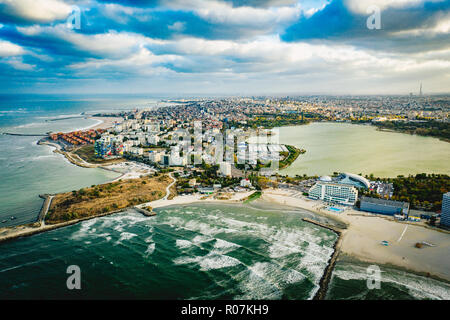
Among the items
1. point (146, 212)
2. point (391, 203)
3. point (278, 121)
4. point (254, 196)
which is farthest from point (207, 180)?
point (278, 121)

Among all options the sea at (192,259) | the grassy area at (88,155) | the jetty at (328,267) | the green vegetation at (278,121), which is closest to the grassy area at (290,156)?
the sea at (192,259)

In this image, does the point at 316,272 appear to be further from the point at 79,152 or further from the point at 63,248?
the point at 79,152

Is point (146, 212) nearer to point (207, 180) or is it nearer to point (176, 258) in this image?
point (176, 258)

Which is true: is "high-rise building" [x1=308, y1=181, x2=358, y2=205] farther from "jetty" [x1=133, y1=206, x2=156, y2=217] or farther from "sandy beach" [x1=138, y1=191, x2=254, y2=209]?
"jetty" [x1=133, y1=206, x2=156, y2=217]

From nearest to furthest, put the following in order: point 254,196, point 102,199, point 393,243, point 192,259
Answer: point 192,259
point 393,243
point 102,199
point 254,196

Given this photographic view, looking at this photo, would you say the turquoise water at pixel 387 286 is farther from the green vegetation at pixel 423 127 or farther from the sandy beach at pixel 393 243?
the green vegetation at pixel 423 127

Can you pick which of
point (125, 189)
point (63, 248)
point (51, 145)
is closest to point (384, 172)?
point (125, 189)
